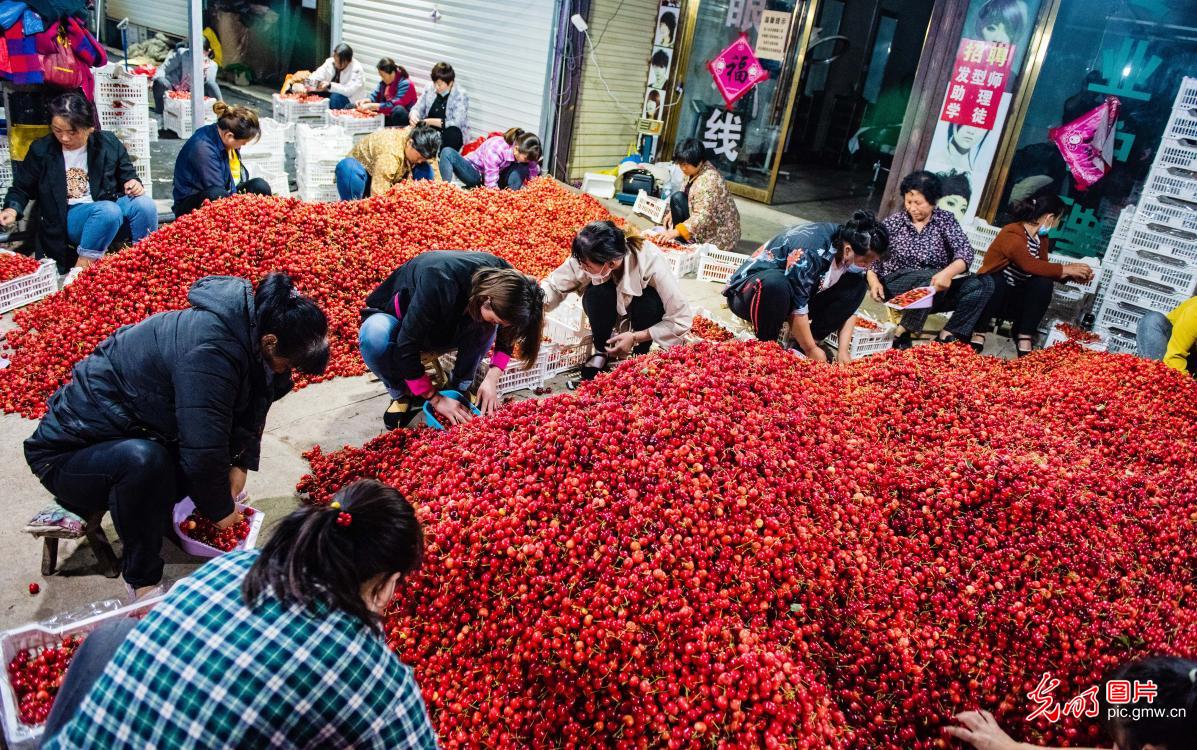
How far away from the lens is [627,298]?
4.36m

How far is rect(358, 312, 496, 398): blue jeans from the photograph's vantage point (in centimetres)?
371

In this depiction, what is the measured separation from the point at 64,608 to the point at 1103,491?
385 cm

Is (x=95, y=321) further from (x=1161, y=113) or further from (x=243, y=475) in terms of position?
(x=1161, y=113)

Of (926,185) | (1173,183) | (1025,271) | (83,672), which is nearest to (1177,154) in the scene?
(1173,183)

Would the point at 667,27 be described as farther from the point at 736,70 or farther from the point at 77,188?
the point at 77,188

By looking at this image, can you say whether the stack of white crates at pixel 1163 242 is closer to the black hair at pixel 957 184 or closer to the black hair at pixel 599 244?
the black hair at pixel 957 184

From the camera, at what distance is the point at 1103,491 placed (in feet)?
9.80

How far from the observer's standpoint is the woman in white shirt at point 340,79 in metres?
9.41

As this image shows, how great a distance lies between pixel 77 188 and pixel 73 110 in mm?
498

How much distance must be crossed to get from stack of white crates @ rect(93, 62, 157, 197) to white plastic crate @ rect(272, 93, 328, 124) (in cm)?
261

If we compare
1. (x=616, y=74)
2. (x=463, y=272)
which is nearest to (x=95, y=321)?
(x=463, y=272)

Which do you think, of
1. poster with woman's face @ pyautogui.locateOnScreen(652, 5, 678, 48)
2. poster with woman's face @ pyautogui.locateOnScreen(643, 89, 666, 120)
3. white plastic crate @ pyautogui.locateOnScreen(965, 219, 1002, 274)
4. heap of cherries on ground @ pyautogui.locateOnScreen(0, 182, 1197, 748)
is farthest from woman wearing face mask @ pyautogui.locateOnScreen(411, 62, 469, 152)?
heap of cherries on ground @ pyautogui.locateOnScreen(0, 182, 1197, 748)

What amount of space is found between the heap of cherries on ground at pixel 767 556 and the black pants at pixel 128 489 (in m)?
0.79

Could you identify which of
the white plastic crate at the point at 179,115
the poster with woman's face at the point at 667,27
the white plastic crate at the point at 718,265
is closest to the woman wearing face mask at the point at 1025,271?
the white plastic crate at the point at 718,265
